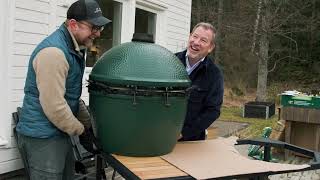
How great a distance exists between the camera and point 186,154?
2.50 meters

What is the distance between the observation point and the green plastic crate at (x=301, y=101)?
22.0 feet

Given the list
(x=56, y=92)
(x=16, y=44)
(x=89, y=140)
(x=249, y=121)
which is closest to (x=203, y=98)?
(x=89, y=140)

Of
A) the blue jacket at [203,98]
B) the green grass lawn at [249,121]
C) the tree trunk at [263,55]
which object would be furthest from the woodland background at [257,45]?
the blue jacket at [203,98]

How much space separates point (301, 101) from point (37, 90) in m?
5.13

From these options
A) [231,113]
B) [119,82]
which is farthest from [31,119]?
[231,113]

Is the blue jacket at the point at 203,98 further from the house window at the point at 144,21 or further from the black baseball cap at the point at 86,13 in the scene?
the house window at the point at 144,21

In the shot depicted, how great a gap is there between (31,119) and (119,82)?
568mm

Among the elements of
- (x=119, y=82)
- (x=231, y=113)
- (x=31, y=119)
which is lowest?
(x=231, y=113)

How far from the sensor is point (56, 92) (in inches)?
89.4

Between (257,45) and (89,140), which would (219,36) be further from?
(89,140)

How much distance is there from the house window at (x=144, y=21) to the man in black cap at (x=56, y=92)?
427cm

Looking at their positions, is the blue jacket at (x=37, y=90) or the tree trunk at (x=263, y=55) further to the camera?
the tree trunk at (x=263, y=55)

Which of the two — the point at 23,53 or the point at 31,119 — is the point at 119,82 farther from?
the point at 23,53

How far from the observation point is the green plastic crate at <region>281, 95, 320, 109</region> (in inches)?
264
